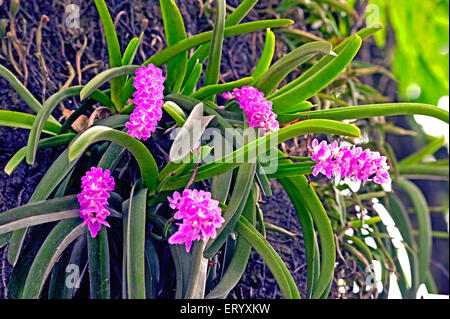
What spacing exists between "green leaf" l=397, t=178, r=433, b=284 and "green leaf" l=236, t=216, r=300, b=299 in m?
0.48

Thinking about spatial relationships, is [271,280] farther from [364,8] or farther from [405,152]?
[405,152]

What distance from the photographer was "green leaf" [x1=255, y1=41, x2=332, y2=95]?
59 centimetres

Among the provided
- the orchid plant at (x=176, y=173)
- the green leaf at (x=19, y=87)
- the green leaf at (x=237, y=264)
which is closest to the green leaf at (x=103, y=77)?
the orchid plant at (x=176, y=173)

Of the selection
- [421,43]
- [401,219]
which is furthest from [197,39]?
[421,43]

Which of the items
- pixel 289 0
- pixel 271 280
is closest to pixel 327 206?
pixel 271 280

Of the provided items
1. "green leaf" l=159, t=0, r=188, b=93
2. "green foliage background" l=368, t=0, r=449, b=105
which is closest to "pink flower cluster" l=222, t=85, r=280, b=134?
"green leaf" l=159, t=0, r=188, b=93

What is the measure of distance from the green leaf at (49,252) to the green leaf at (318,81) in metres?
0.29

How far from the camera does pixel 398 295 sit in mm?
960

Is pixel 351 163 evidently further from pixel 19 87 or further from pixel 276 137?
pixel 19 87

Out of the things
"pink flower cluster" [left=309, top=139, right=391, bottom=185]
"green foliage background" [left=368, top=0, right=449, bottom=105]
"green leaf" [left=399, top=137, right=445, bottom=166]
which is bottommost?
"pink flower cluster" [left=309, top=139, right=391, bottom=185]

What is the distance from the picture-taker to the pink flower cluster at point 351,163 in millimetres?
539

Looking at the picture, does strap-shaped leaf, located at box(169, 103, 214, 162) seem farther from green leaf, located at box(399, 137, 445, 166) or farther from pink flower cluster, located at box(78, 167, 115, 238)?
green leaf, located at box(399, 137, 445, 166)

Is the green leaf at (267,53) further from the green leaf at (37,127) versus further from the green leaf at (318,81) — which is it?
the green leaf at (37,127)
